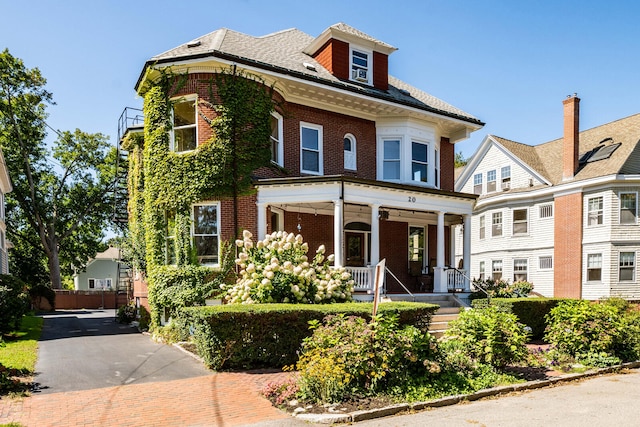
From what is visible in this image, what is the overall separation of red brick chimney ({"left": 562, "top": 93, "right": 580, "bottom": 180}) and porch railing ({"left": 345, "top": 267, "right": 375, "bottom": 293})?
16.1 metres

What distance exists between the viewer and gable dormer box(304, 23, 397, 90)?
17.4m

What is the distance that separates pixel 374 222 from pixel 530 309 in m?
5.53

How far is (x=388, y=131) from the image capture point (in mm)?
18094

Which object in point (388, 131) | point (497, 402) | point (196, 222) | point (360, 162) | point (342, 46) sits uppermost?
point (342, 46)

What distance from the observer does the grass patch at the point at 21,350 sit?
9.29m

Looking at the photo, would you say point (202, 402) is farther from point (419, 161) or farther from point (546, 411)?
point (419, 161)

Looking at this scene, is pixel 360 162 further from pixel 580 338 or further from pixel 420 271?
pixel 580 338

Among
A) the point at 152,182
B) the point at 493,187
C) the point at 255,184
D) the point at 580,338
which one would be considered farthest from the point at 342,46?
the point at 493,187

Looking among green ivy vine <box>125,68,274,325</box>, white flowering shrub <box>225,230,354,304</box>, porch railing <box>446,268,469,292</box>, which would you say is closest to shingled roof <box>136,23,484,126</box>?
green ivy vine <box>125,68,274,325</box>

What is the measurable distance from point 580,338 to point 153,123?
13.9m

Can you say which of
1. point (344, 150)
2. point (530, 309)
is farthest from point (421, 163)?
point (530, 309)

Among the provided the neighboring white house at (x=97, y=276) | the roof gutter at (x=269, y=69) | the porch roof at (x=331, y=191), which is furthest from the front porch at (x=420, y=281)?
the neighboring white house at (x=97, y=276)

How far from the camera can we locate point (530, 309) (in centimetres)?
1358

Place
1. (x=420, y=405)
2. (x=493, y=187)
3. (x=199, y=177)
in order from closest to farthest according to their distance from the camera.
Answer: (x=420, y=405) → (x=199, y=177) → (x=493, y=187)
